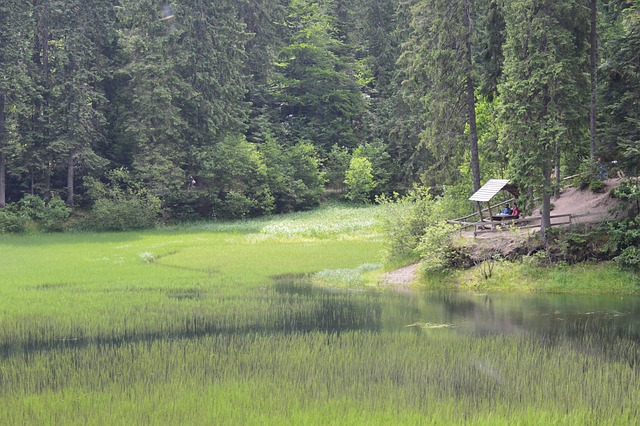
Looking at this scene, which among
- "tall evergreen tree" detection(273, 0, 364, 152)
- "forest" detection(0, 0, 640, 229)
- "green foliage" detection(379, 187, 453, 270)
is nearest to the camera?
"forest" detection(0, 0, 640, 229)

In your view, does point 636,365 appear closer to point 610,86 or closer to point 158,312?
point 158,312

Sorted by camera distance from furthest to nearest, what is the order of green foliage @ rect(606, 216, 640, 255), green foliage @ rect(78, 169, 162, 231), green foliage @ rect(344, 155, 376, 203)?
1. green foliage @ rect(344, 155, 376, 203)
2. green foliage @ rect(78, 169, 162, 231)
3. green foliage @ rect(606, 216, 640, 255)

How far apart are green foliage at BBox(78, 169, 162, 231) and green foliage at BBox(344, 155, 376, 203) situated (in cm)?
1919

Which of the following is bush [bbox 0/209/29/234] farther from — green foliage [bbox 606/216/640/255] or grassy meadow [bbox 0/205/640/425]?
green foliage [bbox 606/216/640/255]

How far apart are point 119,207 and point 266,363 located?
41056 millimetres

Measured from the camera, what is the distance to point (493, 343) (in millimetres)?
15141

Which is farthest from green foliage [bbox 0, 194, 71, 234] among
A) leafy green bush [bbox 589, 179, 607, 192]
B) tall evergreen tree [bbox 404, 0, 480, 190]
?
leafy green bush [bbox 589, 179, 607, 192]

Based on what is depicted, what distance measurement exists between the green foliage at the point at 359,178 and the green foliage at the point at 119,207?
19189 millimetres

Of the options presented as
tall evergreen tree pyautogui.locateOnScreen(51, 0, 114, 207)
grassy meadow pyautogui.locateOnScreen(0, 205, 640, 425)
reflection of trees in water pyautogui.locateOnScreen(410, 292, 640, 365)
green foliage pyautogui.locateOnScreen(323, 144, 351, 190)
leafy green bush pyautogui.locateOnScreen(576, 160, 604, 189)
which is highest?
tall evergreen tree pyautogui.locateOnScreen(51, 0, 114, 207)

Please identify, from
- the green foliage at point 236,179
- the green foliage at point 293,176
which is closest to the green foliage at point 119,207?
the green foliage at point 236,179

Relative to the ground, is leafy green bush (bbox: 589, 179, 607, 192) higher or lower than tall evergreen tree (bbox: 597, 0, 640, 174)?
lower

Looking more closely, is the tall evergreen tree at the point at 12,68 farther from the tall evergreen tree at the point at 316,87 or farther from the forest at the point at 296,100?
the tall evergreen tree at the point at 316,87

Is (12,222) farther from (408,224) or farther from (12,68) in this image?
(408,224)

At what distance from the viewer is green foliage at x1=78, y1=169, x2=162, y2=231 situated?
51.9 metres
